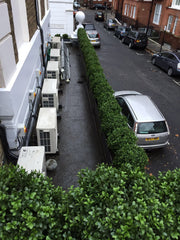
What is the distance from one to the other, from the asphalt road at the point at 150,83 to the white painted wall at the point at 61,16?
4860 millimetres

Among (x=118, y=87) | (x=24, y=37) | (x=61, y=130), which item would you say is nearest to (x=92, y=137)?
(x=61, y=130)

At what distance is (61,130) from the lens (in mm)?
9031

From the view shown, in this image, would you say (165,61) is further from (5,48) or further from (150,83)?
(5,48)

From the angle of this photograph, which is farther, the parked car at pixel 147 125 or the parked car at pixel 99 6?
the parked car at pixel 99 6

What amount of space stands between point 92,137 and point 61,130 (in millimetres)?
1449

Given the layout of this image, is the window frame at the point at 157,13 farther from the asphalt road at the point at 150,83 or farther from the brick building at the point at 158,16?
the asphalt road at the point at 150,83

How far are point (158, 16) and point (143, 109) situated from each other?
24.4 meters

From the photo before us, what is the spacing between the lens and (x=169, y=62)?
15398 millimetres

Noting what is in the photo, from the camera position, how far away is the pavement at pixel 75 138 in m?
7.00

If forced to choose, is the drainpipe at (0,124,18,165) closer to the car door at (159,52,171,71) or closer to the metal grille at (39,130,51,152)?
the metal grille at (39,130,51,152)

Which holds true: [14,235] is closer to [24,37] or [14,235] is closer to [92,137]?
[92,137]

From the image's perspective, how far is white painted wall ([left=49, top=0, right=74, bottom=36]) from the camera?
2277 cm

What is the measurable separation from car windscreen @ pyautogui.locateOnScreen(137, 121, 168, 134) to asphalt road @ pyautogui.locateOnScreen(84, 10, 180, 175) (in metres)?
1.15

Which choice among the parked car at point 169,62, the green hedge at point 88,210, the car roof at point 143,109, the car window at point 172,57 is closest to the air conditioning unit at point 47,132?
the car roof at point 143,109
